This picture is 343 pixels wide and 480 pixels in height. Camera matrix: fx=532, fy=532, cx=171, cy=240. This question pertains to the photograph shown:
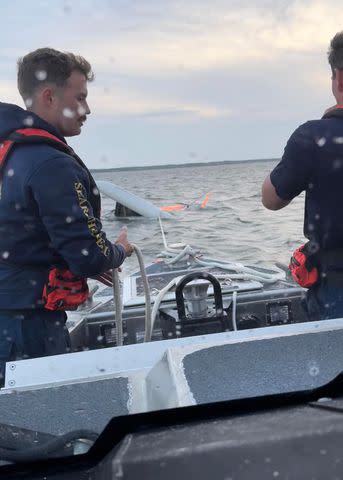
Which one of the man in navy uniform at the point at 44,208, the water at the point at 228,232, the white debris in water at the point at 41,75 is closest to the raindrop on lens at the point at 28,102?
the man in navy uniform at the point at 44,208

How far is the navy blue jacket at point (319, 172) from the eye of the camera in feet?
7.32

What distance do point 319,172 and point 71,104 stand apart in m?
1.09

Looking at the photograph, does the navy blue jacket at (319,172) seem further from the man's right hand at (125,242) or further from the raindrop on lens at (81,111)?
the raindrop on lens at (81,111)

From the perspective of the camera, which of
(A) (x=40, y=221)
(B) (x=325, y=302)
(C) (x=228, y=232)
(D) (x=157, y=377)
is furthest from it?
(C) (x=228, y=232)

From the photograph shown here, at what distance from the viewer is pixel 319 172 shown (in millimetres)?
2258

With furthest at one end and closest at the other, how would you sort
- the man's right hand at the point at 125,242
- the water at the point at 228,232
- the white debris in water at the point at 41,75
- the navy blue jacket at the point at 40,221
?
the water at the point at 228,232 < the man's right hand at the point at 125,242 < the white debris in water at the point at 41,75 < the navy blue jacket at the point at 40,221

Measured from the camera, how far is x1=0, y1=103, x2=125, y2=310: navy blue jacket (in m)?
2.00

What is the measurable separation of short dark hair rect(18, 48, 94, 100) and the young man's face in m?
0.03

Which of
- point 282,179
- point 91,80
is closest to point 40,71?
point 91,80

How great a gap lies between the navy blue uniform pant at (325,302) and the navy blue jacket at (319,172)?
0.21 meters

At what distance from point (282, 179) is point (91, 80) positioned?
3.06 ft

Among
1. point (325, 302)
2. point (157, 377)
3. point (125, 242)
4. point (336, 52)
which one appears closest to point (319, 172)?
point (336, 52)

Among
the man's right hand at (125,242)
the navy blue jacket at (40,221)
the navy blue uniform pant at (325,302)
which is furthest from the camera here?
the man's right hand at (125,242)

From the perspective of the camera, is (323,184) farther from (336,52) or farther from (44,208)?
(44,208)
